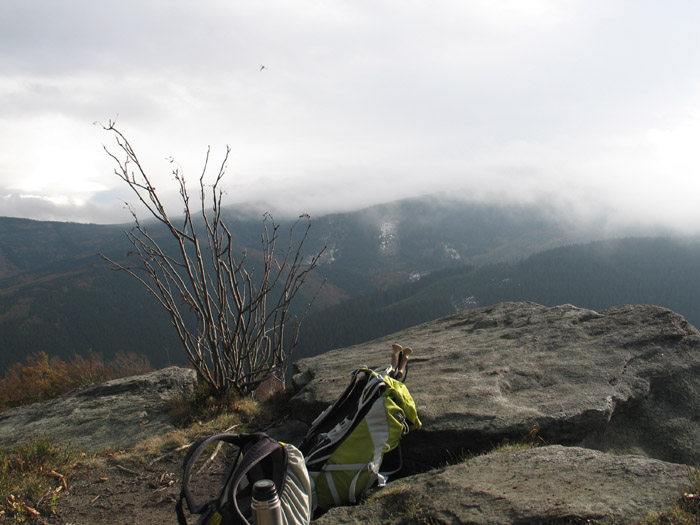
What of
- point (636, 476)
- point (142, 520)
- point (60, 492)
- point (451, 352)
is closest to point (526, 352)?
point (451, 352)

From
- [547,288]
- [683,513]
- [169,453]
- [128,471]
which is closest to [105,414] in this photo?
[169,453]

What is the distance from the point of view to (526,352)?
616cm

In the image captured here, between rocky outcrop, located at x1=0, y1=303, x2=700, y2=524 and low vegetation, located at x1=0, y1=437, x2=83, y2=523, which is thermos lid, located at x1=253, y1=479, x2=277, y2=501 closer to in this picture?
rocky outcrop, located at x1=0, y1=303, x2=700, y2=524

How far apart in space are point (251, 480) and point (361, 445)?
3.55 feet

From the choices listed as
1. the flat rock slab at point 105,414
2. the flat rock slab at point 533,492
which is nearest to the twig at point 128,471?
the flat rock slab at point 105,414

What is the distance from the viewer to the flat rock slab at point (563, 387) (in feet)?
14.2

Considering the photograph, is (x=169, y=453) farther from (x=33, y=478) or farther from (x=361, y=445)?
(x=361, y=445)

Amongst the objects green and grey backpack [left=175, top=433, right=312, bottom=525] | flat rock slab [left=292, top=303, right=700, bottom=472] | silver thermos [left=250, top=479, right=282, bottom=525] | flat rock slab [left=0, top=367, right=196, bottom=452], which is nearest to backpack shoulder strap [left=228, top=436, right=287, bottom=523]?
green and grey backpack [left=175, top=433, right=312, bottom=525]

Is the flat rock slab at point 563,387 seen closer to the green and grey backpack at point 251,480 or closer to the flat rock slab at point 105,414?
the green and grey backpack at point 251,480

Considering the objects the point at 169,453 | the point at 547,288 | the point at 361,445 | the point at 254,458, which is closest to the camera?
the point at 254,458

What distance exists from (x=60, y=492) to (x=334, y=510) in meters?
2.74

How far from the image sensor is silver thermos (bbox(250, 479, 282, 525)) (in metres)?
2.43

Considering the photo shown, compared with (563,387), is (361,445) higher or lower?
higher

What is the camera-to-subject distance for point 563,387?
16.2 ft
